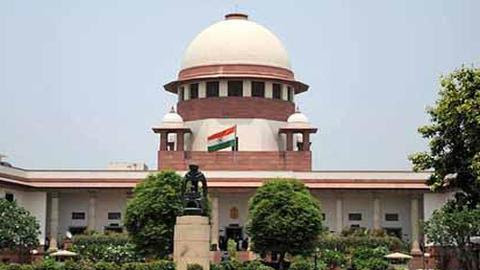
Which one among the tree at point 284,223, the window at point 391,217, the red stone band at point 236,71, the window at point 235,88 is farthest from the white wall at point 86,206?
the window at point 391,217

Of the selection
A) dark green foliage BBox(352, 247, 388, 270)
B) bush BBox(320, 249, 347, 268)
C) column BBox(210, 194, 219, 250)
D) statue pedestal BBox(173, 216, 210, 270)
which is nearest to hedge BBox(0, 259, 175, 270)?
statue pedestal BBox(173, 216, 210, 270)

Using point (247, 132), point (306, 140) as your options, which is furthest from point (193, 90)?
point (306, 140)

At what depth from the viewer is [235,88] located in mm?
64625

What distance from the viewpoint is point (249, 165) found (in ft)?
202

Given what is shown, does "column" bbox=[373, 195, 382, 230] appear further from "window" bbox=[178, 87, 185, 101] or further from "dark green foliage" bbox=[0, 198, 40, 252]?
"dark green foliage" bbox=[0, 198, 40, 252]

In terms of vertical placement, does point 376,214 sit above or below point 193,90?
below

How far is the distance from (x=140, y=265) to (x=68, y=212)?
81.7 ft

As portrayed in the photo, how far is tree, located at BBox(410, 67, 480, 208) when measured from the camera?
30625 mm

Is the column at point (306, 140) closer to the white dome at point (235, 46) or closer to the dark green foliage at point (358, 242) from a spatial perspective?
the white dome at point (235, 46)

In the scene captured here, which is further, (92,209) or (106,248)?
(92,209)

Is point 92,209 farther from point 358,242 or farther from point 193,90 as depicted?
point 358,242

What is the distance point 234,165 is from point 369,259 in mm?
15129

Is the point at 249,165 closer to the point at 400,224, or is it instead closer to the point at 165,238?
the point at 400,224

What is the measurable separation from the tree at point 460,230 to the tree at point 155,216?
12606 millimetres
